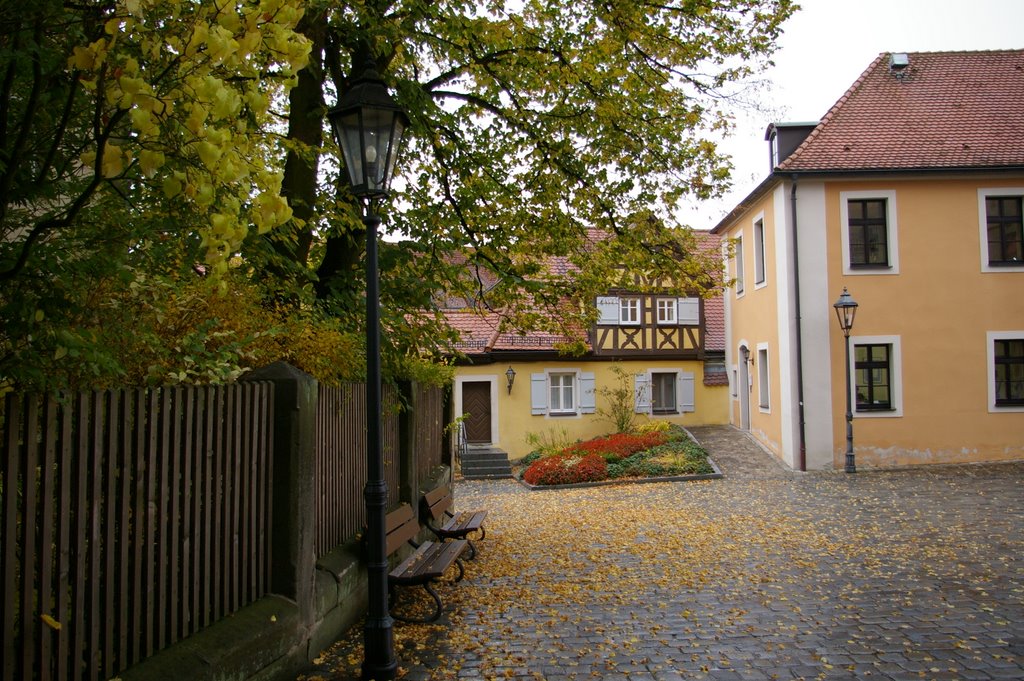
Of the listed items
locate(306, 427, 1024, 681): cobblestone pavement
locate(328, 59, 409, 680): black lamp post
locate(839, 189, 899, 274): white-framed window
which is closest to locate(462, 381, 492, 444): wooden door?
locate(839, 189, 899, 274): white-framed window

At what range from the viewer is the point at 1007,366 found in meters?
17.8

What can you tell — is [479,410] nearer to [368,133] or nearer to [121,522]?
[368,133]

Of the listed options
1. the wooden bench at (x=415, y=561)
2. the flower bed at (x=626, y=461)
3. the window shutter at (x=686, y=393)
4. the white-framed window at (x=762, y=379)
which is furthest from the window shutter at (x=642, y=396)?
the wooden bench at (x=415, y=561)

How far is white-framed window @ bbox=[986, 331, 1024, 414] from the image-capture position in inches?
696

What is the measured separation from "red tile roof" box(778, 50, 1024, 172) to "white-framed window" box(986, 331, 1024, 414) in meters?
3.75

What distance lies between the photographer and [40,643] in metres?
2.82

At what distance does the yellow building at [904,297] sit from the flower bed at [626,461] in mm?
2432

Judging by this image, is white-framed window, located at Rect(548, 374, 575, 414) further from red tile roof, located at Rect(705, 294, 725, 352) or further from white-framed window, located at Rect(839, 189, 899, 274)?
white-framed window, located at Rect(839, 189, 899, 274)

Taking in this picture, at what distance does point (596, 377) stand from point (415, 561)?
19.8 meters

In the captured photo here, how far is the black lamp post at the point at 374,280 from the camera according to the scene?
493 cm

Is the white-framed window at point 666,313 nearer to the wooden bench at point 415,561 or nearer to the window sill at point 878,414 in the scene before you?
the window sill at point 878,414

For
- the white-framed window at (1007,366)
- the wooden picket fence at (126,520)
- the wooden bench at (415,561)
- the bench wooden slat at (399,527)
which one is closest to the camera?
the wooden picket fence at (126,520)

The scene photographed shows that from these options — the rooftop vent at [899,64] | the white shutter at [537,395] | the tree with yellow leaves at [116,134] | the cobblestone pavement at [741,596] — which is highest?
the rooftop vent at [899,64]

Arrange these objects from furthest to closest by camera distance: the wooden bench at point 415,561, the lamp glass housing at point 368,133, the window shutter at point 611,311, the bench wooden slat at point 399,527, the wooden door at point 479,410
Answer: the wooden door at point 479,410 < the window shutter at point 611,311 < the bench wooden slat at point 399,527 < the wooden bench at point 415,561 < the lamp glass housing at point 368,133
